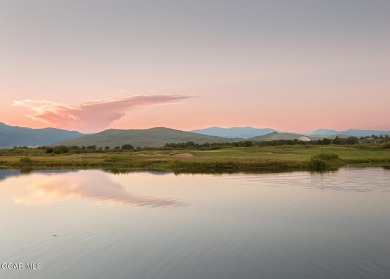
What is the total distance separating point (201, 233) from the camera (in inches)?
763

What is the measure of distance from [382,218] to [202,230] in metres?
10.9

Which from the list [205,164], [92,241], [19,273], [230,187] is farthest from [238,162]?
[19,273]

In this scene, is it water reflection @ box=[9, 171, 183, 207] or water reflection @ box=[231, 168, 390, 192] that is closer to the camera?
water reflection @ box=[9, 171, 183, 207]

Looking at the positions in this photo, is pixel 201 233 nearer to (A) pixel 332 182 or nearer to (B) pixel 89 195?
(B) pixel 89 195

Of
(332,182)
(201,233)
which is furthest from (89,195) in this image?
(332,182)

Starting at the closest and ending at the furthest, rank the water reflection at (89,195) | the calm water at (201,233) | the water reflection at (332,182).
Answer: the calm water at (201,233) < the water reflection at (89,195) < the water reflection at (332,182)

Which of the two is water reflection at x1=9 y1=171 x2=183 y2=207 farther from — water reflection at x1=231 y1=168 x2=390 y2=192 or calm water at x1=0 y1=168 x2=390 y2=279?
water reflection at x1=231 y1=168 x2=390 y2=192

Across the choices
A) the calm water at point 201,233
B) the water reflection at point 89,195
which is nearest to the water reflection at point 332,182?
the calm water at point 201,233

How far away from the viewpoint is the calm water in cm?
1418

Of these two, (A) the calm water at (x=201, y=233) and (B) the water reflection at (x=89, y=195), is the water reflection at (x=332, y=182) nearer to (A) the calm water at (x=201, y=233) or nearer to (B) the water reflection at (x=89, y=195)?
(A) the calm water at (x=201, y=233)

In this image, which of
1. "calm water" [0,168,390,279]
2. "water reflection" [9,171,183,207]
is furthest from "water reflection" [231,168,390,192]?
"water reflection" [9,171,183,207]

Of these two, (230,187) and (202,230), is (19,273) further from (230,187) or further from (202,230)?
(230,187)

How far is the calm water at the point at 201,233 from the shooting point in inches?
558

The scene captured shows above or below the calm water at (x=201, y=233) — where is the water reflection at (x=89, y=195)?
above
